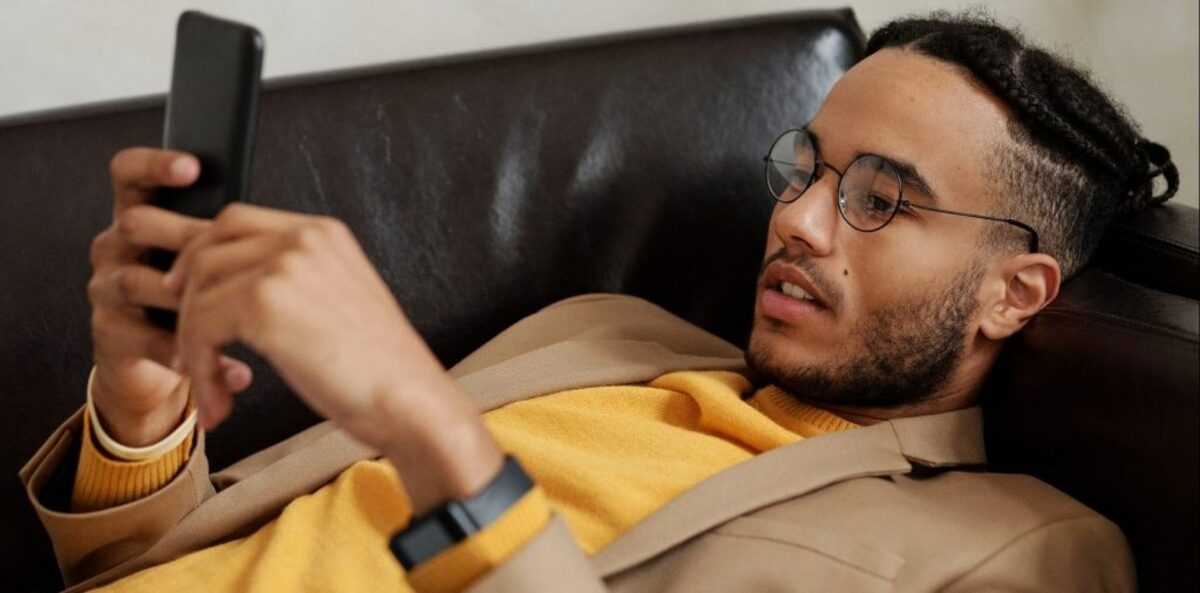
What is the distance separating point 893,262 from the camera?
1.30 m

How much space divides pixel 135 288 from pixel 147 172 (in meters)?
0.09

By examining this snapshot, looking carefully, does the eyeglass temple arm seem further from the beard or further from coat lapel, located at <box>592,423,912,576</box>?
coat lapel, located at <box>592,423,912,576</box>

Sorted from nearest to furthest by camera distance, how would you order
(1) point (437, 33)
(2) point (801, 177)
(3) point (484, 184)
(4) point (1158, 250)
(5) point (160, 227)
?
(5) point (160, 227) < (4) point (1158, 250) < (2) point (801, 177) < (3) point (484, 184) < (1) point (437, 33)

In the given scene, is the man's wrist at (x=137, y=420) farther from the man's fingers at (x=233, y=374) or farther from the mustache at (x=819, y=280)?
the mustache at (x=819, y=280)

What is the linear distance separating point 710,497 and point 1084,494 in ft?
1.22

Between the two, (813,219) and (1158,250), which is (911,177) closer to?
(813,219)

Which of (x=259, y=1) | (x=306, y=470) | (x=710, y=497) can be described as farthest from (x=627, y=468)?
(x=259, y=1)

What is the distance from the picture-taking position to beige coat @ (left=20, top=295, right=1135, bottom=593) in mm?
1088

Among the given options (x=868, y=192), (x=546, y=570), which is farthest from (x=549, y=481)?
(x=868, y=192)

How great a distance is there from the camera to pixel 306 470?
4.09 feet

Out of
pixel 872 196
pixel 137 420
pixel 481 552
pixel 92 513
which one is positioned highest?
pixel 872 196

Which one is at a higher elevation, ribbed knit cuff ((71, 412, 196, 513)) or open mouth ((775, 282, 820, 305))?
open mouth ((775, 282, 820, 305))

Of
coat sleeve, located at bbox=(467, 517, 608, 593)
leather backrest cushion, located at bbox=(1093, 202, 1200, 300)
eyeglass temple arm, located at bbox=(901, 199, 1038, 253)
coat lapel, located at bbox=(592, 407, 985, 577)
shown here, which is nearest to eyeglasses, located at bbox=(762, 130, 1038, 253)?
eyeglass temple arm, located at bbox=(901, 199, 1038, 253)

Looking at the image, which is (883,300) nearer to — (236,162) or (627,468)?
(627,468)
